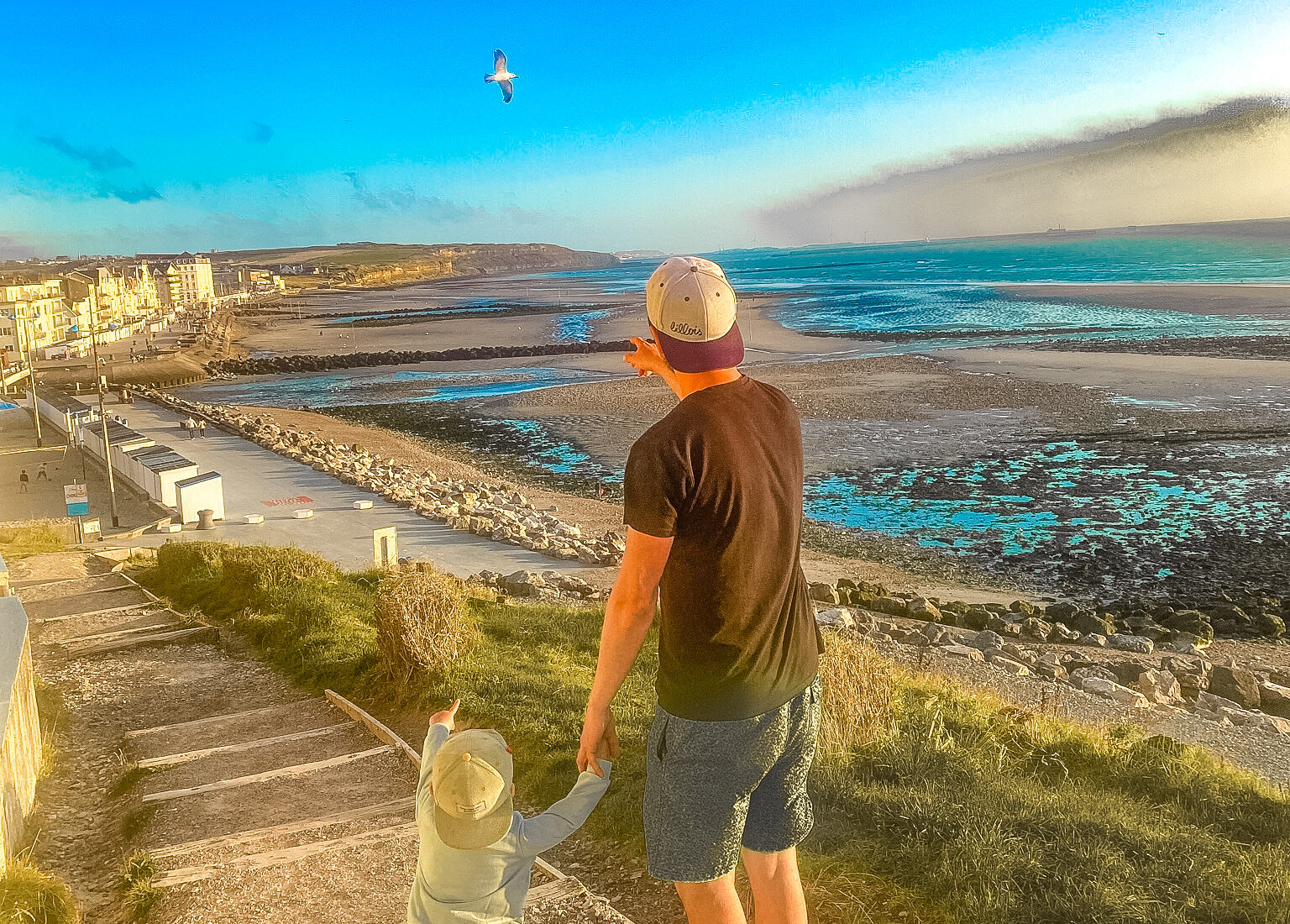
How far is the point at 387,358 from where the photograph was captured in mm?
54344

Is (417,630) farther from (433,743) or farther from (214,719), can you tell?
(433,743)

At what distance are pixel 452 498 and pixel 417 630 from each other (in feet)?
39.9

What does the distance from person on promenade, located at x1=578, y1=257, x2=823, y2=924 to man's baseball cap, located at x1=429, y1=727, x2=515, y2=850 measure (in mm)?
256

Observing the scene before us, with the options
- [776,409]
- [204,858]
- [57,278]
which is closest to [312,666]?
[204,858]

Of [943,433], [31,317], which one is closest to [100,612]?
[943,433]

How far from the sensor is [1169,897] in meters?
3.37

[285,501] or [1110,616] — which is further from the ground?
[285,501]

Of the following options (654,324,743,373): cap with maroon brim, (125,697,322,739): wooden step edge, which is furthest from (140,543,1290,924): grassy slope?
(654,324,743,373): cap with maroon brim

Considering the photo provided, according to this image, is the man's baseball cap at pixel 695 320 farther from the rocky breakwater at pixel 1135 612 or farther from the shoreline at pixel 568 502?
the shoreline at pixel 568 502

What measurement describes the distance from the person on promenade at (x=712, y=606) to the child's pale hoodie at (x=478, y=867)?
12.5 inches

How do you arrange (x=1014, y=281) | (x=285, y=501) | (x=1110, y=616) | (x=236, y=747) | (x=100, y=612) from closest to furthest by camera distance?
(x=236, y=747), (x=100, y=612), (x=1110, y=616), (x=285, y=501), (x=1014, y=281)

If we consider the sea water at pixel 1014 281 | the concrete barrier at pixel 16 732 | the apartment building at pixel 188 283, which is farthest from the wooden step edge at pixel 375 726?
the apartment building at pixel 188 283

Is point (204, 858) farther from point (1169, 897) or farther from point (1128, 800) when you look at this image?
point (1128, 800)

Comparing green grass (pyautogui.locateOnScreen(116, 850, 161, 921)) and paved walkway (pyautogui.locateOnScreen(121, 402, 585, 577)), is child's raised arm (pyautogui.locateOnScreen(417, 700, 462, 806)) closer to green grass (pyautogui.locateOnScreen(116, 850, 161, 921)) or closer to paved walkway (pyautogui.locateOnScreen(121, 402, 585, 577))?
green grass (pyautogui.locateOnScreen(116, 850, 161, 921))
